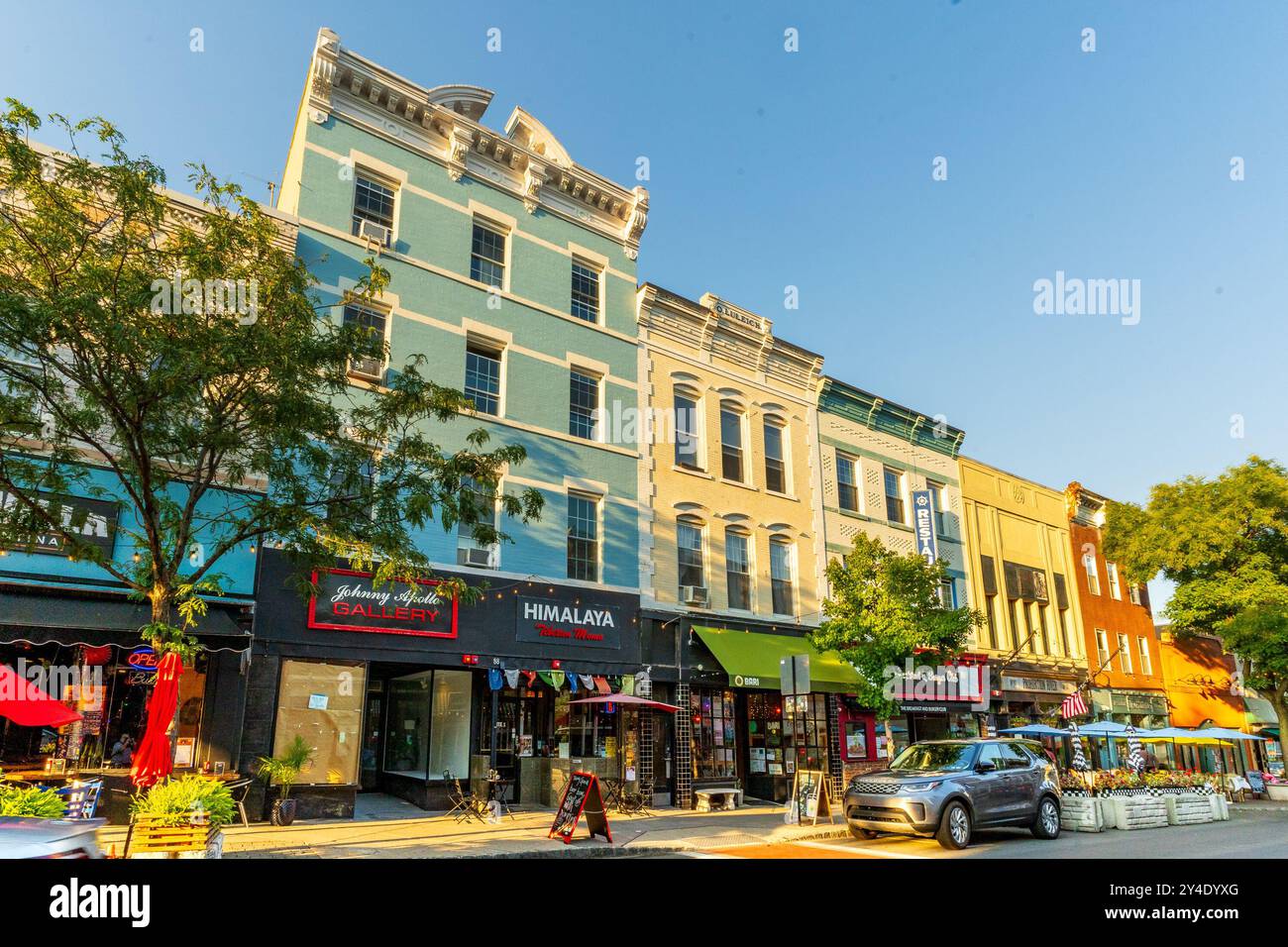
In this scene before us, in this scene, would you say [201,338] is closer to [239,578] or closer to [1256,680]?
[239,578]

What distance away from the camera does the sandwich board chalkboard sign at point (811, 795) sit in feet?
54.1

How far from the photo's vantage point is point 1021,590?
1259 inches

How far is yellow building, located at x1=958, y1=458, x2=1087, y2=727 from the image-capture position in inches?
1179

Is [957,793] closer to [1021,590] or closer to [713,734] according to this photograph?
[713,734]

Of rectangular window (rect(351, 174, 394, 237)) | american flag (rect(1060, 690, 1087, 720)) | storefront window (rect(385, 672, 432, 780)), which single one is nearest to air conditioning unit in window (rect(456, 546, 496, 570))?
storefront window (rect(385, 672, 432, 780))

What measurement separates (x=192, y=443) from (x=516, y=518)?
911cm

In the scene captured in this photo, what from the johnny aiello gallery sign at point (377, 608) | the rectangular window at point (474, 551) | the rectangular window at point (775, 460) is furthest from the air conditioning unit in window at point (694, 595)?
the johnny aiello gallery sign at point (377, 608)

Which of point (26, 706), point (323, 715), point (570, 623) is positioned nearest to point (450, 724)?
point (323, 715)

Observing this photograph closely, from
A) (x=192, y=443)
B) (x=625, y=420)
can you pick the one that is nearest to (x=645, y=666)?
(x=625, y=420)

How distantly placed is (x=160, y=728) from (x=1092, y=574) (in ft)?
120

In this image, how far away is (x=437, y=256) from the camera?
1953cm

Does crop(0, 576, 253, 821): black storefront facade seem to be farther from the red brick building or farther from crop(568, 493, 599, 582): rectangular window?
the red brick building

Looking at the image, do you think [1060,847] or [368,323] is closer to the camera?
[1060,847]

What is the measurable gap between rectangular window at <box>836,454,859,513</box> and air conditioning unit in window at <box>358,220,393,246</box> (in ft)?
51.0
